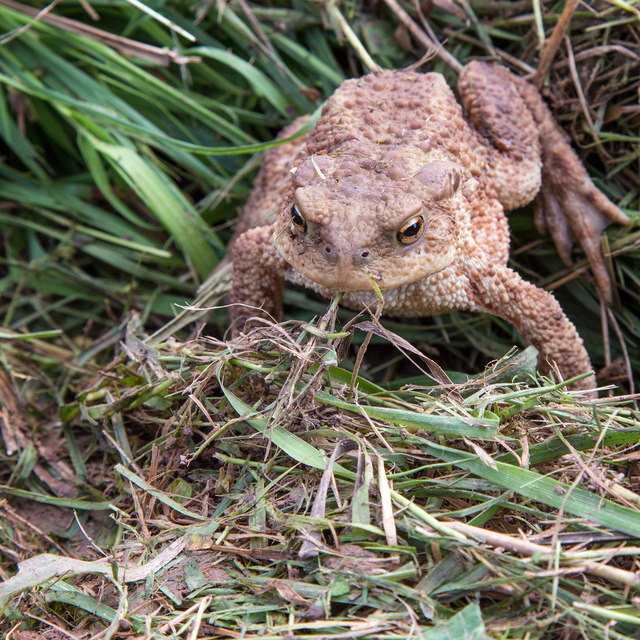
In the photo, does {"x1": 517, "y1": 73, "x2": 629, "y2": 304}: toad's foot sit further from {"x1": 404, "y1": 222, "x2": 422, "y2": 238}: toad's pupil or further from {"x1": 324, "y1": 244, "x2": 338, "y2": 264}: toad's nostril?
{"x1": 324, "y1": 244, "x2": 338, "y2": 264}: toad's nostril

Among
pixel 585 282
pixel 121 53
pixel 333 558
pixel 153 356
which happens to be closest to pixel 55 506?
pixel 153 356

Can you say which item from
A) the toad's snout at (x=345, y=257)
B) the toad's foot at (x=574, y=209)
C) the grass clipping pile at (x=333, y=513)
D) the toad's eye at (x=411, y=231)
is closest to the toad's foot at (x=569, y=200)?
the toad's foot at (x=574, y=209)

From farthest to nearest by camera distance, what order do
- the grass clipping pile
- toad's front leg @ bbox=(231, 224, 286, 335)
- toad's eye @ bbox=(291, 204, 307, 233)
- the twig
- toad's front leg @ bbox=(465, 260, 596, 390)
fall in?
the twig < toad's front leg @ bbox=(231, 224, 286, 335) < toad's front leg @ bbox=(465, 260, 596, 390) < toad's eye @ bbox=(291, 204, 307, 233) < the grass clipping pile

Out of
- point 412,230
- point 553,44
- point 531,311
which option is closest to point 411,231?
point 412,230

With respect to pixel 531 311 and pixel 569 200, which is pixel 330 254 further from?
pixel 569 200

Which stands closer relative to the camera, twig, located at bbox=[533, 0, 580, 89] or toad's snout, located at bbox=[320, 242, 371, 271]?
toad's snout, located at bbox=[320, 242, 371, 271]

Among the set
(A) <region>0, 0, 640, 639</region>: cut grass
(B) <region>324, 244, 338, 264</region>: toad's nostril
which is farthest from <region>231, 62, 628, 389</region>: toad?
(A) <region>0, 0, 640, 639</region>: cut grass
